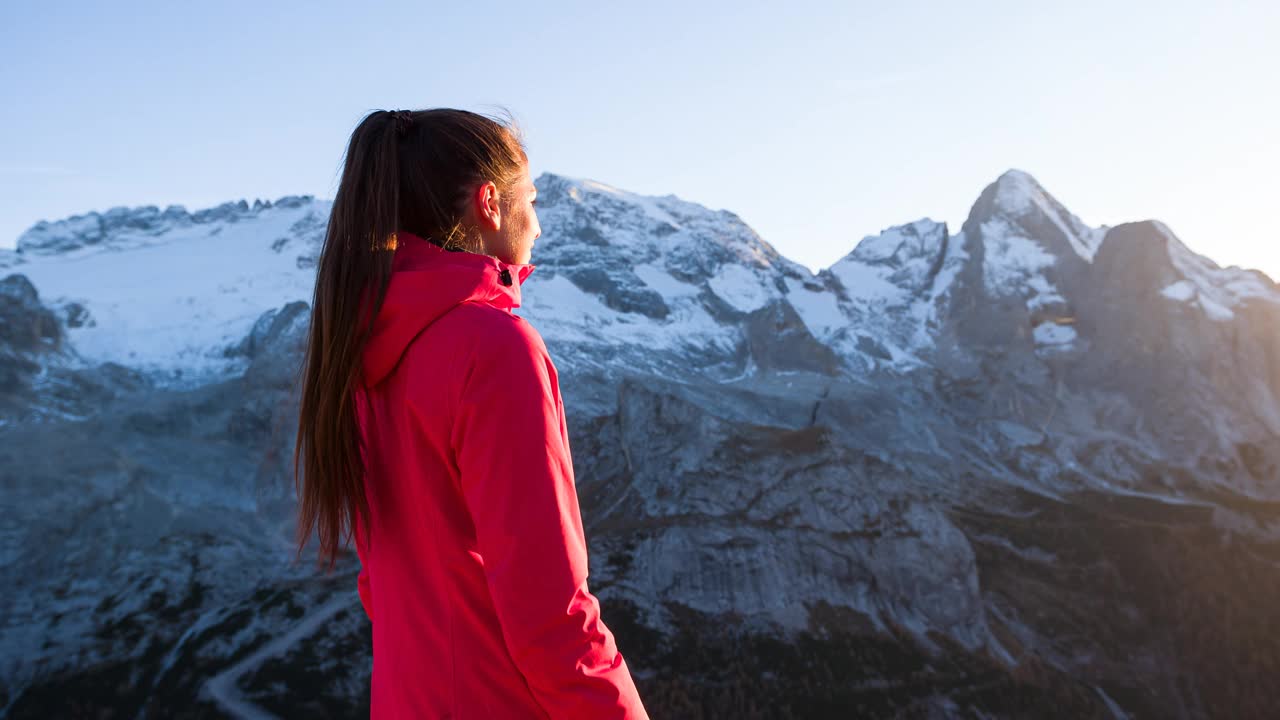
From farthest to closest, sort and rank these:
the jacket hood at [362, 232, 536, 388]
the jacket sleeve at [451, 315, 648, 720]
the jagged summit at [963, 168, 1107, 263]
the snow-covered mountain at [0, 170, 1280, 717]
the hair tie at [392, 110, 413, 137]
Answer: the jagged summit at [963, 168, 1107, 263], the snow-covered mountain at [0, 170, 1280, 717], the hair tie at [392, 110, 413, 137], the jacket hood at [362, 232, 536, 388], the jacket sleeve at [451, 315, 648, 720]

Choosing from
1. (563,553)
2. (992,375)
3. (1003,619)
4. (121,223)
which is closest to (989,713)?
(1003,619)

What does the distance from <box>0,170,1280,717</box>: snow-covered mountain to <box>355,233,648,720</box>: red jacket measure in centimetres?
2174

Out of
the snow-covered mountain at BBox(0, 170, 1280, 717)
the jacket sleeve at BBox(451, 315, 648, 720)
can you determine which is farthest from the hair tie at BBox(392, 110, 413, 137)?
the snow-covered mountain at BBox(0, 170, 1280, 717)

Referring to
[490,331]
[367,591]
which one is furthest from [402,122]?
[367,591]

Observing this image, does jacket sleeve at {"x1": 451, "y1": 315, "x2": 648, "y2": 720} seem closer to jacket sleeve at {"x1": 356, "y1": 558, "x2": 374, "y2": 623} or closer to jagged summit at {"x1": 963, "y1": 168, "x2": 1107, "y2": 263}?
jacket sleeve at {"x1": 356, "y1": 558, "x2": 374, "y2": 623}

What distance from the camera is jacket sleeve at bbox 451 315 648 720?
4.32ft

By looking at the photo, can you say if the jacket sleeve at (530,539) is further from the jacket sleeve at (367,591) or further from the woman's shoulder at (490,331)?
the jacket sleeve at (367,591)

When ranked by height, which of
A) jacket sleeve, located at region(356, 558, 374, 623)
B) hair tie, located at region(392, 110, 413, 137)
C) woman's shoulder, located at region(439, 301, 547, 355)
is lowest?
jacket sleeve, located at region(356, 558, 374, 623)

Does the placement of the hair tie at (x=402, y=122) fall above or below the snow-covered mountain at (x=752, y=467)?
above

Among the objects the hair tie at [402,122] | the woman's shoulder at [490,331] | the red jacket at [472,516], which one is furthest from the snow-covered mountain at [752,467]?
the woman's shoulder at [490,331]

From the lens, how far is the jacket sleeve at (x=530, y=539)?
4.32 ft

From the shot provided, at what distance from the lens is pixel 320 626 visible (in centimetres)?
2380

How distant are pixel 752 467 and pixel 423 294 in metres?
30.1

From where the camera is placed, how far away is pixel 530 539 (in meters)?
1.32
